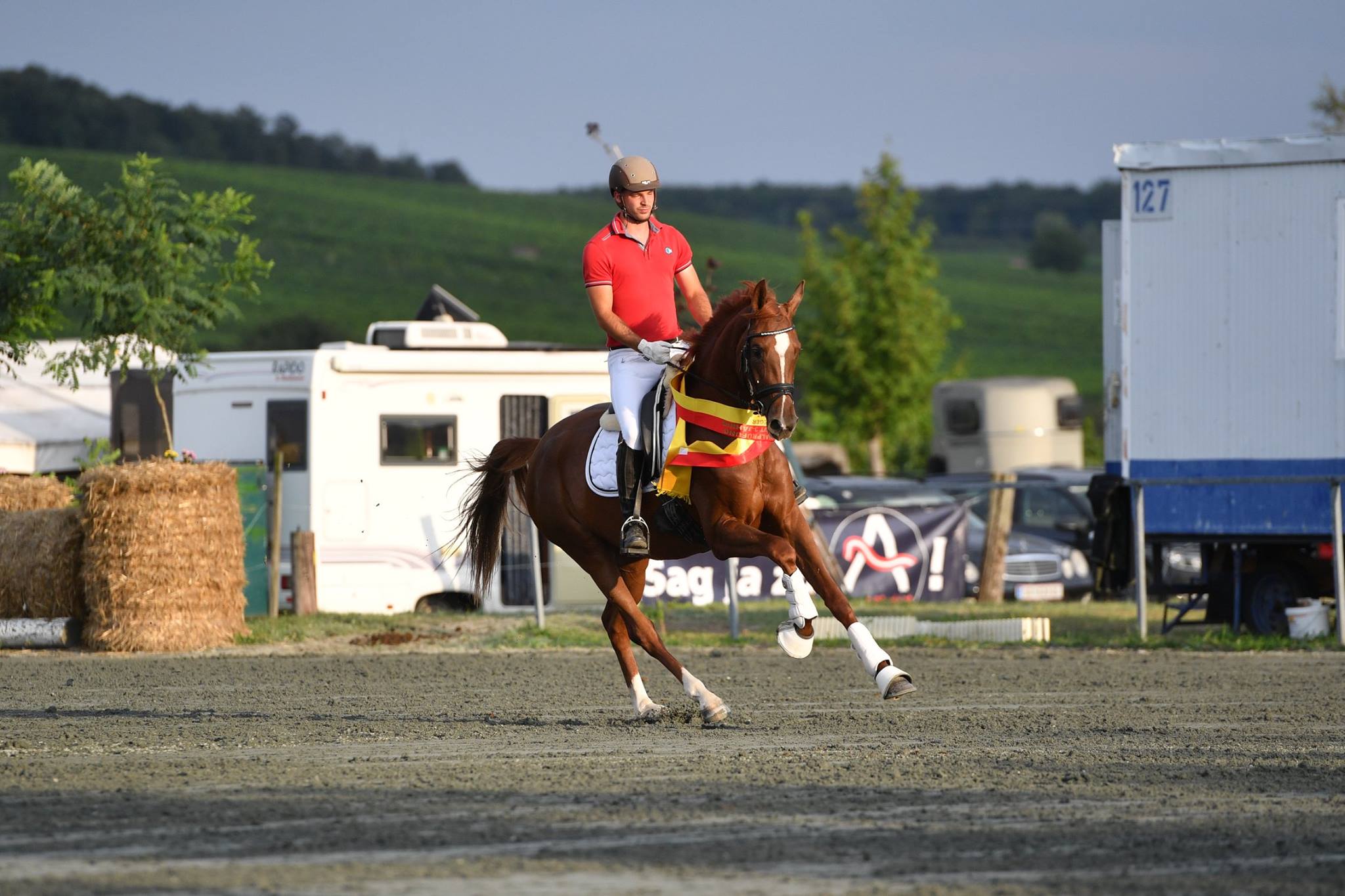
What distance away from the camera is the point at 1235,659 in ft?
43.2

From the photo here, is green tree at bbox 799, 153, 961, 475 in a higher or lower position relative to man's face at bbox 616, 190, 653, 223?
higher

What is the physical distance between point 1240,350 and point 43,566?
11059mm

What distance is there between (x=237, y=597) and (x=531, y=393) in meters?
4.85

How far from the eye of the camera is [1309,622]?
48.4ft

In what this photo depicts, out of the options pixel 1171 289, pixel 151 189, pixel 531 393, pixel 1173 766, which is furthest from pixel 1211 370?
pixel 151 189

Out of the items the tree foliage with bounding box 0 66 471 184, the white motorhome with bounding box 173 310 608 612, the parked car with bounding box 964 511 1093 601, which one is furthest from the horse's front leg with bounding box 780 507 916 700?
the tree foliage with bounding box 0 66 471 184

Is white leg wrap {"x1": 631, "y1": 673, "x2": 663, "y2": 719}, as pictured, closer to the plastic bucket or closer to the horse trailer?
the horse trailer

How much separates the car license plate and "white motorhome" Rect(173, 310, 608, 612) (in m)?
6.31

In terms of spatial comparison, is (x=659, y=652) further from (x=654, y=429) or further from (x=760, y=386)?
(x=760, y=386)

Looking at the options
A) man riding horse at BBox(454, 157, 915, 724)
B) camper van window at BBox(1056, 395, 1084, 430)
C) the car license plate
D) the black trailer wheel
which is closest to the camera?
man riding horse at BBox(454, 157, 915, 724)

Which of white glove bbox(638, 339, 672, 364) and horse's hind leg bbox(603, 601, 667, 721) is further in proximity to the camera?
horse's hind leg bbox(603, 601, 667, 721)

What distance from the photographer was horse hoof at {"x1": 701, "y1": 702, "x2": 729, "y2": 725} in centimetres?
879

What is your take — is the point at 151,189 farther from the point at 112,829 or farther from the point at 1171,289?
the point at 112,829

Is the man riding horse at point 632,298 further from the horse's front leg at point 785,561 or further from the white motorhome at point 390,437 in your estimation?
the white motorhome at point 390,437
